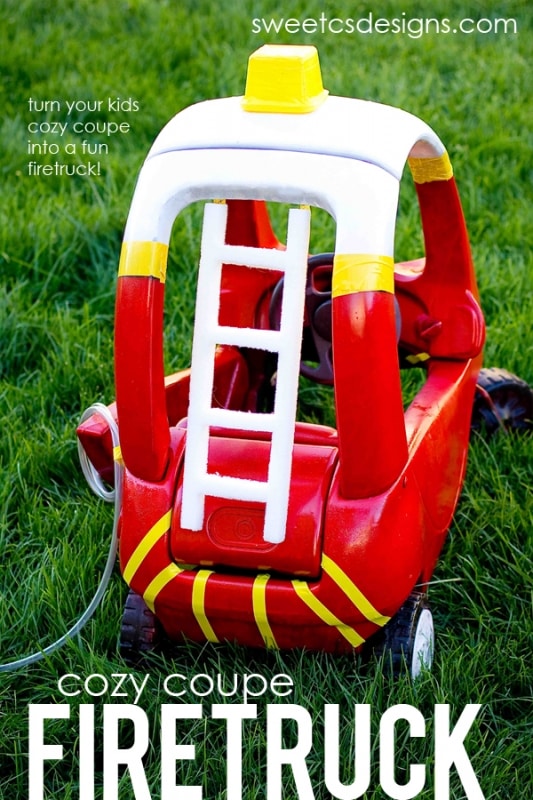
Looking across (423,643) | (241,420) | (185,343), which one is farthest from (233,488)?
(185,343)

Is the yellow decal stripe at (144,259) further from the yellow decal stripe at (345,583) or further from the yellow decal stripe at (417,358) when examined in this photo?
the yellow decal stripe at (417,358)

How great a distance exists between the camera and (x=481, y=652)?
1.90 metres

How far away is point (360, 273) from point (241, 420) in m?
0.29

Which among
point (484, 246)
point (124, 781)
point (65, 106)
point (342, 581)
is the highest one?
point (65, 106)

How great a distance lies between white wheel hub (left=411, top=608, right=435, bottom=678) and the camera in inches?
72.4

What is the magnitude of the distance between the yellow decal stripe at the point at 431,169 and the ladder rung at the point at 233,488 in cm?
69

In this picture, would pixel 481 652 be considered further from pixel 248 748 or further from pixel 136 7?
pixel 136 7

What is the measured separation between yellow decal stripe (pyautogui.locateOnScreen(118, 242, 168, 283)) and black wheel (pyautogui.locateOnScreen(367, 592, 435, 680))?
676 millimetres

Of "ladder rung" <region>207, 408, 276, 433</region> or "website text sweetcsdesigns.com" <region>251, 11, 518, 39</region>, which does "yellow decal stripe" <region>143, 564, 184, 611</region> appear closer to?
"ladder rung" <region>207, 408, 276, 433</region>

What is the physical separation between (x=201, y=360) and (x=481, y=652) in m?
0.70

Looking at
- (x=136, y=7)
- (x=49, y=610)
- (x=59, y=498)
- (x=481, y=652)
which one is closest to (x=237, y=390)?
(x=59, y=498)

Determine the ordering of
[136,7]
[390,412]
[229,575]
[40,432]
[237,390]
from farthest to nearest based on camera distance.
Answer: [136,7] → [40,432] → [237,390] → [229,575] → [390,412]

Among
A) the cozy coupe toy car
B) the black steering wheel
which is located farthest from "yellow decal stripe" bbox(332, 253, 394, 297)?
the black steering wheel

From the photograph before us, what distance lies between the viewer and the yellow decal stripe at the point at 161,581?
1.77m
